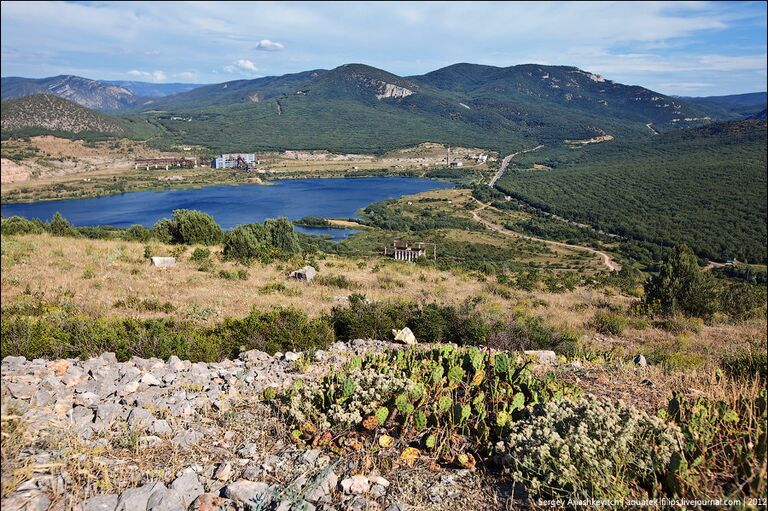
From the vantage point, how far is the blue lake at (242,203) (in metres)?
61.2

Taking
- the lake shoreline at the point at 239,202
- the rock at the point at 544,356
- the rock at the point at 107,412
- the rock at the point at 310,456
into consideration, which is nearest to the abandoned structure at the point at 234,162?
the lake shoreline at the point at 239,202

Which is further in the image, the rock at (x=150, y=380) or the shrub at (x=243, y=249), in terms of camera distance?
the shrub at (x=243, y=249)

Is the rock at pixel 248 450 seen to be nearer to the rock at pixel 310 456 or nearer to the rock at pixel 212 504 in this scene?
the rock at pixel 310 456

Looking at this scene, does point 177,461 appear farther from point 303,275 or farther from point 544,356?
point 303,275

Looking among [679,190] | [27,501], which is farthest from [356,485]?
[679,190]

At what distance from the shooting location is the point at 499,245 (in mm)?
56375

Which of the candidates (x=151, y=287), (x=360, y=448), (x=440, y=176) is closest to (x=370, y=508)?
(x=360, y=448)

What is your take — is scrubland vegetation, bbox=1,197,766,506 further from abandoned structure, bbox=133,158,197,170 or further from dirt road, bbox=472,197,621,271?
abandoned structure, bbox=133,158,197,170

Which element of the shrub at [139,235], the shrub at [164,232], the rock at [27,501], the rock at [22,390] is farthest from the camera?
the shrub at [164,232]

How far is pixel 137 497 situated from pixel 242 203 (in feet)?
263

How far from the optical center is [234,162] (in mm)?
122188

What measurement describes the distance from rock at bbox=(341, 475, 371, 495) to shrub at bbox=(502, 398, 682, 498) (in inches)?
38.8

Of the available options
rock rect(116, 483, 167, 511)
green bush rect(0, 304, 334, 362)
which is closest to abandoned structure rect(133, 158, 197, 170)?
green bush rect(0, 304, 334, 362)

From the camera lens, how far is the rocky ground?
2691 mm
